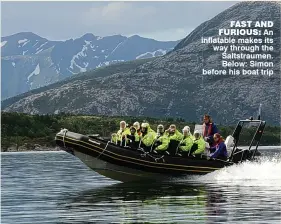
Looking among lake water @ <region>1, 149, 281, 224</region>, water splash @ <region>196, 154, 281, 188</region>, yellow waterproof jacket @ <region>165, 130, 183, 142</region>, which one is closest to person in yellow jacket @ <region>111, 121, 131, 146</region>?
yellow waterproof jacket @ <region>165, 130, 183, 142</region>

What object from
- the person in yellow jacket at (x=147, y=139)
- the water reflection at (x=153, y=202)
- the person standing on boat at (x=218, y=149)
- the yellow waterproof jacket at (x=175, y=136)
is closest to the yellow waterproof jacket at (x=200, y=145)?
the yellow waterproof jacket at (x=175, y=136)

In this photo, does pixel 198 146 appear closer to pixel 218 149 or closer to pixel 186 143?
pixel 186 143

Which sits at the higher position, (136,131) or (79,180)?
(136,131)

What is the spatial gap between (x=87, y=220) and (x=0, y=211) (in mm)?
4014

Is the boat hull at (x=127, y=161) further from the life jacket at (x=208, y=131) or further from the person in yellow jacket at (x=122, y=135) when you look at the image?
the life jacket at (x=208, y=131)

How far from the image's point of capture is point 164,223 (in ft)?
70.7

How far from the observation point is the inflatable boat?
3553cm

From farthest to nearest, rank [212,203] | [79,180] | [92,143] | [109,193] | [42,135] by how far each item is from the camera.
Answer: [42,135] → [79,180] → [92,143] → [109,193] → [212,203]

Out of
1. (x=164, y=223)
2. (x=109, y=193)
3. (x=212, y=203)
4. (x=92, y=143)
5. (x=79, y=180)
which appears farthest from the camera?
(x=79, y=180)

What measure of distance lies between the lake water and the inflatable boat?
526mm

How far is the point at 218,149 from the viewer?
1448 inches

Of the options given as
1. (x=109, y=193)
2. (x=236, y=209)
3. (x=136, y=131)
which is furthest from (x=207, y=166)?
(x=236, y=209)

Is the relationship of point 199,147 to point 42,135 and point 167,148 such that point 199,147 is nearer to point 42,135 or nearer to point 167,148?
point 167,148

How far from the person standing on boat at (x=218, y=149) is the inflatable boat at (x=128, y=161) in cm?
35
